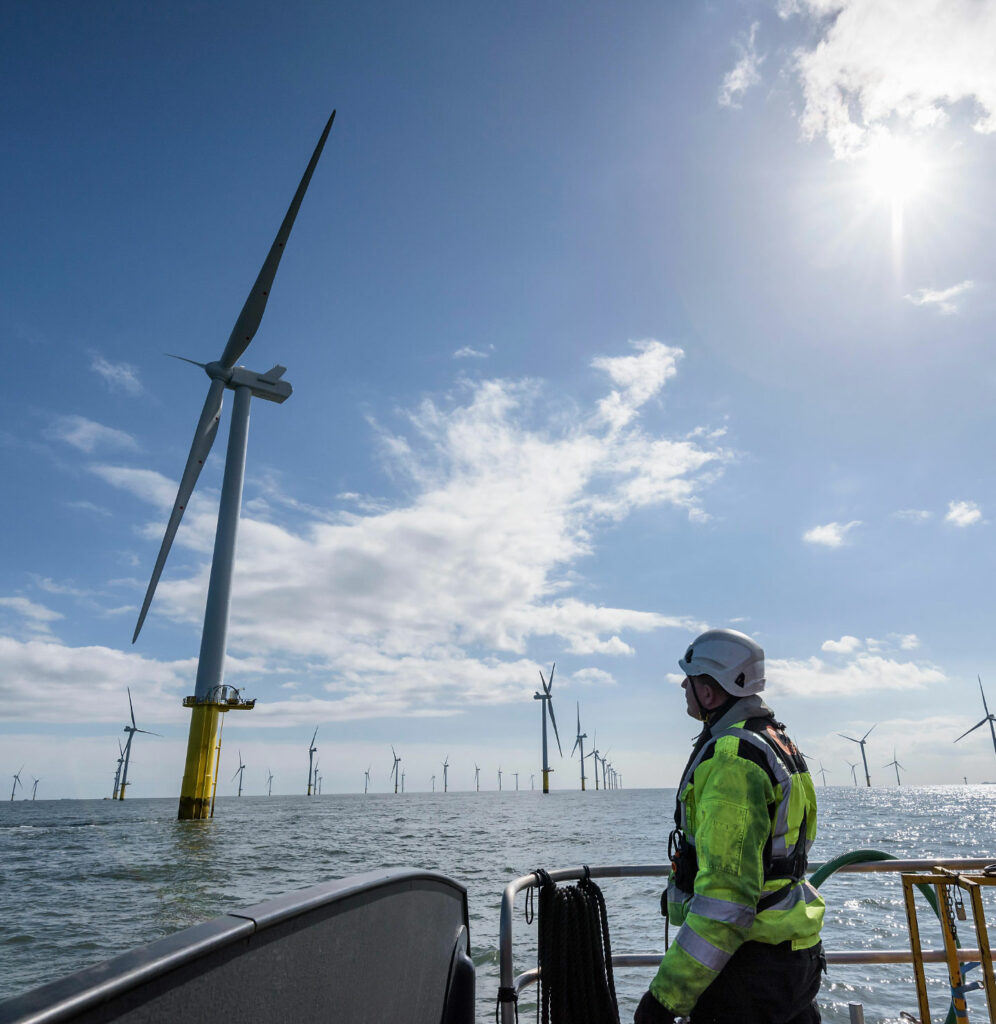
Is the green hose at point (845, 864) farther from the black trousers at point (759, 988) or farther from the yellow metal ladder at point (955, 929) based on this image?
the black trousers at point (759, 988)

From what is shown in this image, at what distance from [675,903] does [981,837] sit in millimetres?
61368

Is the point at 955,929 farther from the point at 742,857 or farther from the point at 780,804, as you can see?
the point at 742,857

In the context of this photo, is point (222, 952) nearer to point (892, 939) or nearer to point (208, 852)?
point (892, 939)

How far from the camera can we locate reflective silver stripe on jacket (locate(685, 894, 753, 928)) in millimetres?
2580

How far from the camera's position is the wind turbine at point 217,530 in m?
41.0

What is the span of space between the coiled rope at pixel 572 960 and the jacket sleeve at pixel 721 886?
140cm

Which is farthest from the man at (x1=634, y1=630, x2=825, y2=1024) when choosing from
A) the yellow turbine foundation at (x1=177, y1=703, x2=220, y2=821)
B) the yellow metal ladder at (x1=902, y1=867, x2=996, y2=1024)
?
the yellow turbine foundation at (x1=177, y1=703, x2=220, y2=821)

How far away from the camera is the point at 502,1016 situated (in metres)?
3.40

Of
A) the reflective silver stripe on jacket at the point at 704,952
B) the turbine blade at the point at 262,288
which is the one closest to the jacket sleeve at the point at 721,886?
the reflective silver stripe on jacket at the point at 704,952

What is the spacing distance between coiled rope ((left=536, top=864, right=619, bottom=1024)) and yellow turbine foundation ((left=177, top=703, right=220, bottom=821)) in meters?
41.6

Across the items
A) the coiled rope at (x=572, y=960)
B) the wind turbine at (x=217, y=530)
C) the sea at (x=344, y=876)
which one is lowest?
the sea at (x=344, y=876)

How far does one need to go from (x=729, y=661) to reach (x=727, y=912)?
1043mm

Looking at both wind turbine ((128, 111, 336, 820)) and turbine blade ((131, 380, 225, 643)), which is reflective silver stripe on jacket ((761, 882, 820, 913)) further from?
turbine blade ((131, 380, 225, 643))

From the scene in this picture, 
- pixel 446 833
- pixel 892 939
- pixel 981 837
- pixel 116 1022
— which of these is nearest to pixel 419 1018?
pixel 116 1022
